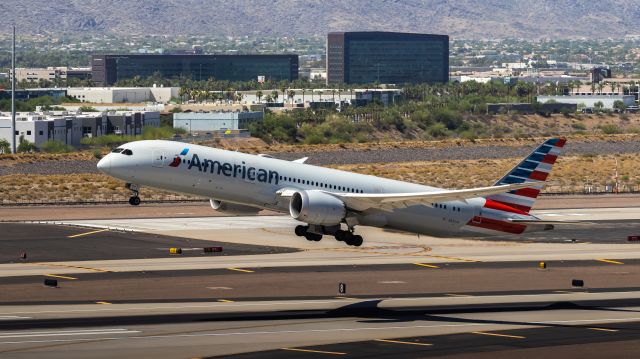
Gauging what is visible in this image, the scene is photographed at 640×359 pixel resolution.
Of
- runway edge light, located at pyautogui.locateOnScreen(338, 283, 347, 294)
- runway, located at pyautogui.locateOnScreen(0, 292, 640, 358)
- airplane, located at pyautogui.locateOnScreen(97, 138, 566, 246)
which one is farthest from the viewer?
runway edge light, located at pyautogui.locateOnScreen(338, 283, 347, 294)

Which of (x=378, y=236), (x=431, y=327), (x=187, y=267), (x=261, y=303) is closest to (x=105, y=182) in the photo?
(x=378, y=236)

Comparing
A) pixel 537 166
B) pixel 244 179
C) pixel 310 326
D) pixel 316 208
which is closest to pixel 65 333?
pixel 310 326

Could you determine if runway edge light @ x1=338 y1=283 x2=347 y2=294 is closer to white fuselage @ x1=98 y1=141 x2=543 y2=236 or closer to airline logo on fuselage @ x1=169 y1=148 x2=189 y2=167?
white fuselage @ x1=98 y1=141 x2=543 y2=236

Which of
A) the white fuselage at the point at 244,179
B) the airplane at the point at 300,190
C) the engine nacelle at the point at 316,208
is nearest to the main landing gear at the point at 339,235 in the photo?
the airplane at the point at 300,190

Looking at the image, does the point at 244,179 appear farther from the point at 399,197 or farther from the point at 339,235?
the point at 399,197

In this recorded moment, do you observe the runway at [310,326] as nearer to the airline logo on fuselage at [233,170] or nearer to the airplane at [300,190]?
the airplane at [300,190]

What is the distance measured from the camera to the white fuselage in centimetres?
9019

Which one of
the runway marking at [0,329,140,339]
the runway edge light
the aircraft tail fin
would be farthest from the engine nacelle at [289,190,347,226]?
the aircraft tail fin

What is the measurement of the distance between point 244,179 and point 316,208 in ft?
17.8

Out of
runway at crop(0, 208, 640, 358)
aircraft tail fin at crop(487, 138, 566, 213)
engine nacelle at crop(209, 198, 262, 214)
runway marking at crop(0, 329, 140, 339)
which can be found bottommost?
runway at crop(0, 208, 640, 358)

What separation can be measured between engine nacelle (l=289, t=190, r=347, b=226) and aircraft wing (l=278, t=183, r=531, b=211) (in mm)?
1146

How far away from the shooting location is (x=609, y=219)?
502ft

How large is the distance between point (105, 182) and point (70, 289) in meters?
89.6

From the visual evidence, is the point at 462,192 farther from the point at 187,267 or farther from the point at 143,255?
the point at 143,255
